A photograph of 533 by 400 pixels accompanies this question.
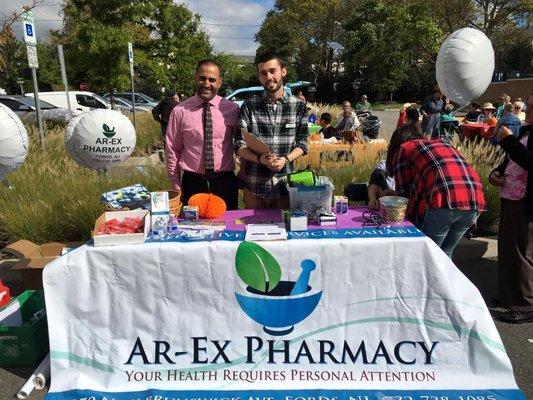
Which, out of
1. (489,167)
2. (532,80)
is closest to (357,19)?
(532,80)

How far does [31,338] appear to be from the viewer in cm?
290

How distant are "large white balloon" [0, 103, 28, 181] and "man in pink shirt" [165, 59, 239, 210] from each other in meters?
1.20

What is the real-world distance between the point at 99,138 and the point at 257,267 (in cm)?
235

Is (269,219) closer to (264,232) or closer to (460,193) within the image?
(264,232)

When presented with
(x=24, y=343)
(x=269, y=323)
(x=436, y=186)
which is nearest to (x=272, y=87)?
(x=436, y=186)

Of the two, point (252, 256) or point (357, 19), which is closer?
point (252, 256)

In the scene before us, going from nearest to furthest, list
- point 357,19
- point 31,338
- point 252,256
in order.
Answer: point 252,256 → point 31,338 → point 357,19

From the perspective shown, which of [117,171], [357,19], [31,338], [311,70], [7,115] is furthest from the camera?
[311,70]

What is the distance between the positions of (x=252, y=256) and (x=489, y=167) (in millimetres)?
4248

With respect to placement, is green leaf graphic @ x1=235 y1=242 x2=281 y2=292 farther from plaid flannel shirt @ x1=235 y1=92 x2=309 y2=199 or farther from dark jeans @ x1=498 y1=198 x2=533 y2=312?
dark jeans @ x1=498 y1=198 x2=533 y2=312

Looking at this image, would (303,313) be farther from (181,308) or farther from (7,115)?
(7,115)

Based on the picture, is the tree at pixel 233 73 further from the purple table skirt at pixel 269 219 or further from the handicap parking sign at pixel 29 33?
the purple table skirt at pixel 269 219

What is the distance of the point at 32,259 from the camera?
3631 mm

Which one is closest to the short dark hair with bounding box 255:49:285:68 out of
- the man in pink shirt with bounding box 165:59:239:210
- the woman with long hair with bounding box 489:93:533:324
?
the man in pink shirt with bounding box 165:59:239:210
